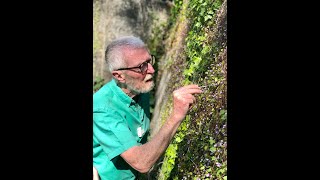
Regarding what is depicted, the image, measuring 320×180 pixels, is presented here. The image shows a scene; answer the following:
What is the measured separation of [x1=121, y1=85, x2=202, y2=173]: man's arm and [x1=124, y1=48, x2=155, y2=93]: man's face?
30 centimetres

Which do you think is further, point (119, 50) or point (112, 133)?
point (119, 50)

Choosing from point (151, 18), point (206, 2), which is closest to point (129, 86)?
point (206, 2)

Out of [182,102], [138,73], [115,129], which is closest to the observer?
[182,102]

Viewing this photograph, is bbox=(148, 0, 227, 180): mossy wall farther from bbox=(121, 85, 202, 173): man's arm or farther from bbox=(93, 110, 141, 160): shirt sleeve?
bbox=(93, 110, 141, 160): shirt sleeve

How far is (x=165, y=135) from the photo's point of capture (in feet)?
8.52

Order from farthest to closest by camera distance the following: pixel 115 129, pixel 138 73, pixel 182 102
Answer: pixel 138 73, pixel 115 129, pixel 182 102

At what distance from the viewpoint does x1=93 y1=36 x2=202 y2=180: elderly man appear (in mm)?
2621

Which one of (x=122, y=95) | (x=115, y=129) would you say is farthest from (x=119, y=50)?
(x=115, y=129)

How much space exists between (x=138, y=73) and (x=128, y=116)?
27 cm

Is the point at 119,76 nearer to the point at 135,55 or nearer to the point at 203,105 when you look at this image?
the point at 135,55

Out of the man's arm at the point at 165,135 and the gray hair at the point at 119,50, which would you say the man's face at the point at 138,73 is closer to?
the gray hair at the point at 119,50

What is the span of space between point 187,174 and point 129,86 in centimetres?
62
